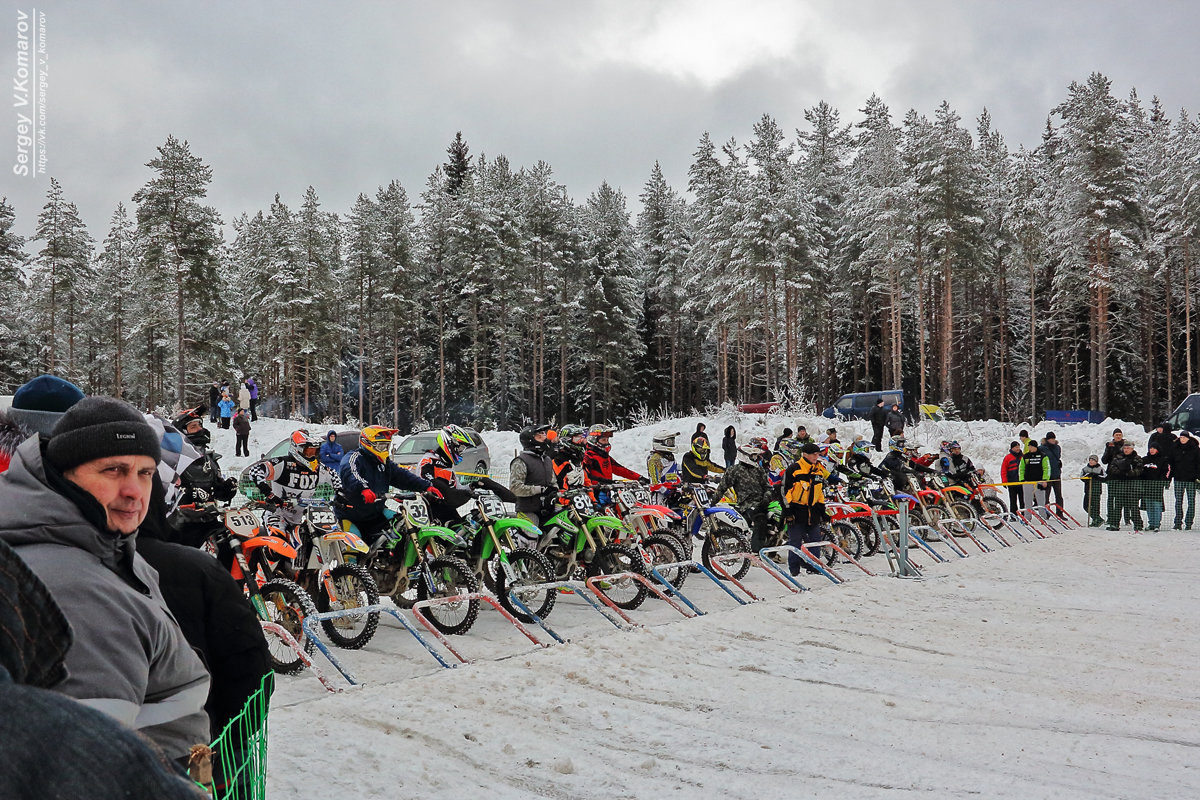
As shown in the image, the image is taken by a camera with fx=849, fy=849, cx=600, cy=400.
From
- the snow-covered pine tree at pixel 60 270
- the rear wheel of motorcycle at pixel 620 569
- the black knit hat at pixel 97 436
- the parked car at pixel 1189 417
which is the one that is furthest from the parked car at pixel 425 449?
the snow-covered pine tree at pixel 60 270

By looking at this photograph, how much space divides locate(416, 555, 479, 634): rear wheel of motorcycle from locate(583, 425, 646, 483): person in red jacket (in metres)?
4.14

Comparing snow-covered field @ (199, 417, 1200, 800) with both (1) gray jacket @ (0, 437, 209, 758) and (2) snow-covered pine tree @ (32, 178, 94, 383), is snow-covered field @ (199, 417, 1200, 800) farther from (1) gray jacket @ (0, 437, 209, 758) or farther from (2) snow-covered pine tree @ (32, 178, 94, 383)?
(2) snow-covered pine tree @ (32, 178, 94, 383)

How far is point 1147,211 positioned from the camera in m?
37.5

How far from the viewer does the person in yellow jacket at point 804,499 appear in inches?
448

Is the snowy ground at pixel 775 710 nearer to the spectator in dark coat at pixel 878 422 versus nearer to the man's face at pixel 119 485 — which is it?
Result: the man's face at pixel 119 485

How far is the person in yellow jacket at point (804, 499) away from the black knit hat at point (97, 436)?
1008 cm

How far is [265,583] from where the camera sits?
702 cm

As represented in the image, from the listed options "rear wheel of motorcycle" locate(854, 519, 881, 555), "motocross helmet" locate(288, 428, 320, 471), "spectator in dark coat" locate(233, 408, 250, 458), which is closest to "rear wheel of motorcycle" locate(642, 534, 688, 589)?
"motocross helmet" locate(288, 428, 320, 471)

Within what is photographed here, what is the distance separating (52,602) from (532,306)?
42665 millimetres

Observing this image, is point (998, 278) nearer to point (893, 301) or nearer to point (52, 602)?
point (893, 301)

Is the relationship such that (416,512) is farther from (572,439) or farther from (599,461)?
(599,461)

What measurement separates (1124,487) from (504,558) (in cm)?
1465

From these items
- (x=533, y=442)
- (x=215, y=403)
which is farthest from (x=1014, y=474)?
(x=215, y=403)

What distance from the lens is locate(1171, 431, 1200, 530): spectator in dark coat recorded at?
16531 millimetres
